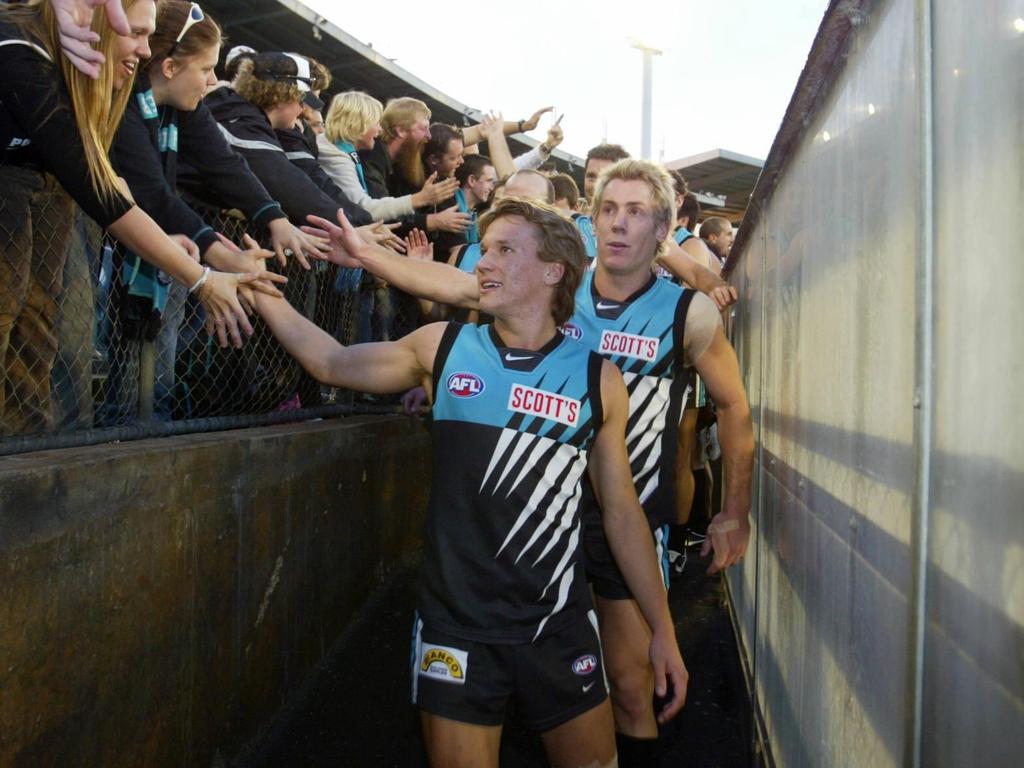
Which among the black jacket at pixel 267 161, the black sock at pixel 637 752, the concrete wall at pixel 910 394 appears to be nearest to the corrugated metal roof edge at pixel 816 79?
→ the concrete wall at pixel 910 394

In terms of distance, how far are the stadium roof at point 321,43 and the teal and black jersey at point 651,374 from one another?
9.01 meters

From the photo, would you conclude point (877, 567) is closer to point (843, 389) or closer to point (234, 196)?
point (843, 389)

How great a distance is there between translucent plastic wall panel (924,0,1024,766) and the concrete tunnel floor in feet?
7.03

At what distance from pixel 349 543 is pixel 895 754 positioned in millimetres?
3650

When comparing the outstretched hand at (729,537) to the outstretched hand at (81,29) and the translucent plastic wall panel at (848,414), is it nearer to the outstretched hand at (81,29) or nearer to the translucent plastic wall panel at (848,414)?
the translucent plastic wall panel at (848,414)

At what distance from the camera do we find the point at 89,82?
9.04 ft

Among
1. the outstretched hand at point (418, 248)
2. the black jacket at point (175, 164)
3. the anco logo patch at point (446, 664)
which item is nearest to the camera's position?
the anco logo patch at point (446, 664)

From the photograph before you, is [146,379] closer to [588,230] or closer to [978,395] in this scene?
[588,230]

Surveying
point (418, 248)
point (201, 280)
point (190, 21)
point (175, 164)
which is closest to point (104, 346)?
point (201, 280)

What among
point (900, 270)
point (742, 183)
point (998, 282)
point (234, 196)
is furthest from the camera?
point (742, 183)

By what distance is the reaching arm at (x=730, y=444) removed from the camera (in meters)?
3.79

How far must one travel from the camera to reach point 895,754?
1.84 meters

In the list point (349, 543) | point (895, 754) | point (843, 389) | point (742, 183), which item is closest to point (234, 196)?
point (349, 543)

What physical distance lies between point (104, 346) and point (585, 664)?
6.69 ft
